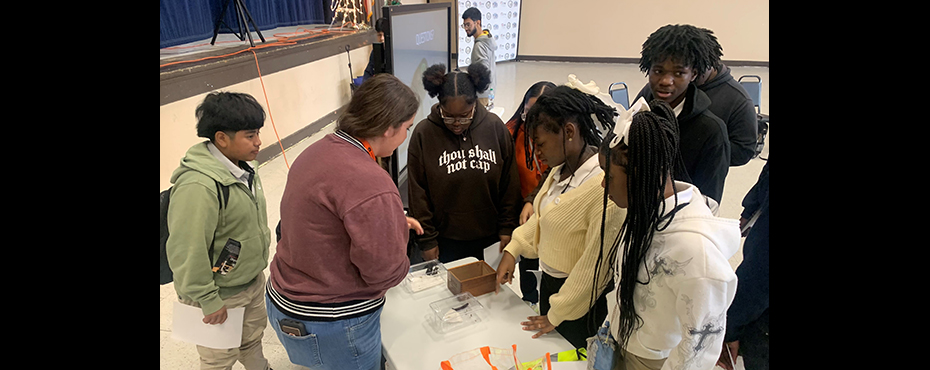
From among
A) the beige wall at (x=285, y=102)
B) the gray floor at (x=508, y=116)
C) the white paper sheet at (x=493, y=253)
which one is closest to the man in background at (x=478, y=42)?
the gray floor at (x=508, y=116)

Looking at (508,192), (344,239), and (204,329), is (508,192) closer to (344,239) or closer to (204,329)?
(344,239)

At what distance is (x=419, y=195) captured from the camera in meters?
1.91

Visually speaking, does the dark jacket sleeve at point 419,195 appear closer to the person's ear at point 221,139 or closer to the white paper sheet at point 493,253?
the white paper sheet at point 493,253

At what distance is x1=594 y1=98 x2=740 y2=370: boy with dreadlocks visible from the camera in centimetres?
92

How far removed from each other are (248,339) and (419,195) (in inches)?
33.3

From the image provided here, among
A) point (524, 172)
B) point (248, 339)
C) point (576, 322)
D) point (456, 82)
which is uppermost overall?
point (456, 82)

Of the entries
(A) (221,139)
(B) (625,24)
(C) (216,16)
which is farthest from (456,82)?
(B) (625,24)

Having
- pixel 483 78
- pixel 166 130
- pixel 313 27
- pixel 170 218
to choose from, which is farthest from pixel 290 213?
pixel 313 27

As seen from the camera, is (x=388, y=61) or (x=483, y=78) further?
(x=388, y=61)

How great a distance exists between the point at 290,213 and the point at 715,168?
1558 mm

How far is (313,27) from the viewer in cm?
683
